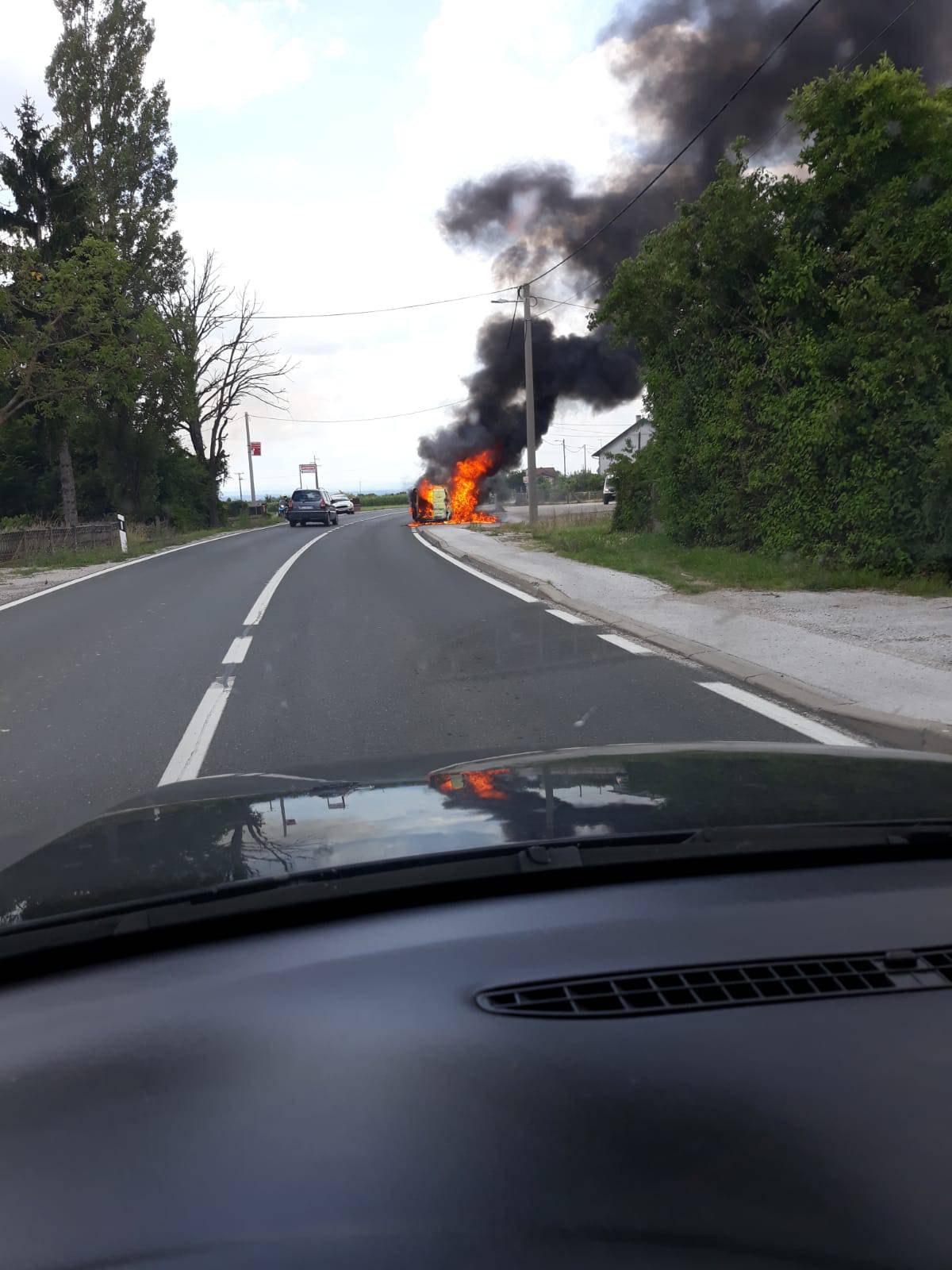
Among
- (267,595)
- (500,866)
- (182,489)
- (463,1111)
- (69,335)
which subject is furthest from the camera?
(182,489)

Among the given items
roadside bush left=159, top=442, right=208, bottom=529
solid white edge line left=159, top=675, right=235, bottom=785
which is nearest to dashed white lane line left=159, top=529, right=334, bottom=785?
solid white edge line left=159, top=675, right=235, bottom=785

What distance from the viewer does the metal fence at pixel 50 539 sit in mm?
25953

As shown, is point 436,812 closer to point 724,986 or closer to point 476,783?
point 476,783

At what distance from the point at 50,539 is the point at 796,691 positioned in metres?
23.9

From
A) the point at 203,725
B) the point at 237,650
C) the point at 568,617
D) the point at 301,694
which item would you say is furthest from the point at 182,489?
the point at 203,725

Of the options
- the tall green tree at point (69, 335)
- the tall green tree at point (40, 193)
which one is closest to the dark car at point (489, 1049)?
the tall green tree at point (69, 335)

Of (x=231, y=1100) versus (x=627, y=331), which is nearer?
(x=231, y=1100)

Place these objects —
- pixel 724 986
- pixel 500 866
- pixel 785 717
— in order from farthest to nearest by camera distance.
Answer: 1. pixel 785 717
2. pixel 500 866
3. pixel 724 986

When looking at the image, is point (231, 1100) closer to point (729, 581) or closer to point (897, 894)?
point (897, 894)

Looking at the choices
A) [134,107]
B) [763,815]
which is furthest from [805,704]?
[134,107]

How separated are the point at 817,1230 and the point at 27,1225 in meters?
1.11

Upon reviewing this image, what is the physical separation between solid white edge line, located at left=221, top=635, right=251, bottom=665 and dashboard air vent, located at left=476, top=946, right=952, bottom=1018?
8026 mm

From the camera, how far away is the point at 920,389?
1348 cm

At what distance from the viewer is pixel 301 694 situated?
26.6ft
